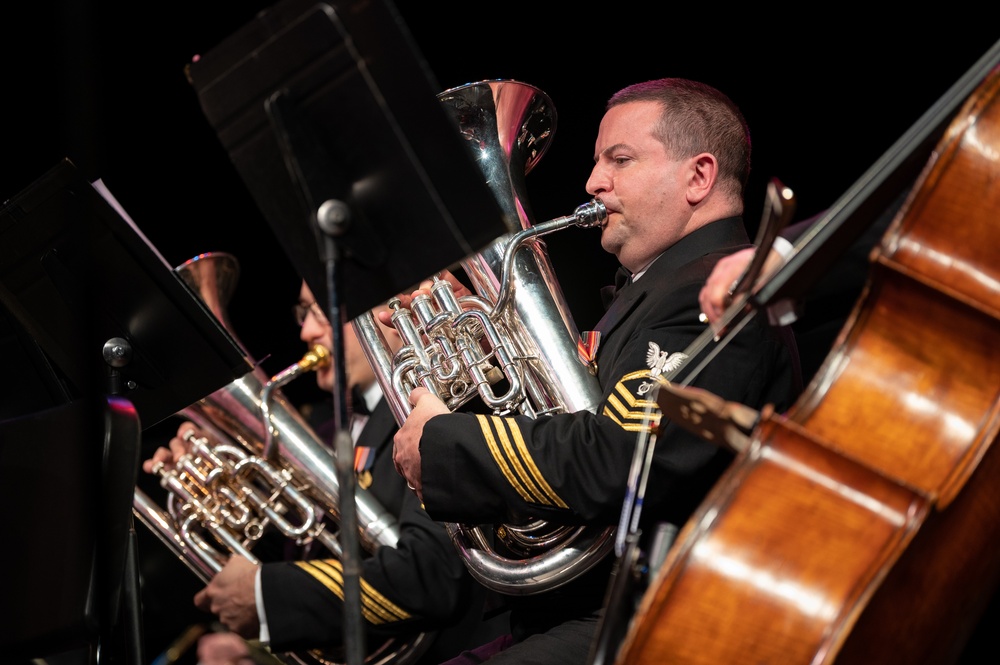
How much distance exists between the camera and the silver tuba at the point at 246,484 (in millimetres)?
2906

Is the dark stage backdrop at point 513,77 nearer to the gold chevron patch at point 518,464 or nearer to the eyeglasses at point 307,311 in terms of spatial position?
the eyeglasses at point 307,311

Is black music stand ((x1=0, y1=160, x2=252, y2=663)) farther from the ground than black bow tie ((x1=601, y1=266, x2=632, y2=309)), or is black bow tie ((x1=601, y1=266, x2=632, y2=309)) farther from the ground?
black music stand ((x1=0, y1=160, x2=252, y2=663))

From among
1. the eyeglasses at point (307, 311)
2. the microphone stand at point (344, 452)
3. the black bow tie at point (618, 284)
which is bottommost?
the eyeglasses at point (307, 311)

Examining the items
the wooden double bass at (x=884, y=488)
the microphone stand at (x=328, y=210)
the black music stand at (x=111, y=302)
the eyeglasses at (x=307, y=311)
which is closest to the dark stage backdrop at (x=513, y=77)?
the black music stand at (x=111, y=302)

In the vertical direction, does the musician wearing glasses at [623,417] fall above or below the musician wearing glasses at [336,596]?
above

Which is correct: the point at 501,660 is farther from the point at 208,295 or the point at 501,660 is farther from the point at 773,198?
the point at 208,295

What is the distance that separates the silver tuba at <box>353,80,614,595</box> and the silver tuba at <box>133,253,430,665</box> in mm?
646

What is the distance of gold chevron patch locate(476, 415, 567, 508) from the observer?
6.09 feet

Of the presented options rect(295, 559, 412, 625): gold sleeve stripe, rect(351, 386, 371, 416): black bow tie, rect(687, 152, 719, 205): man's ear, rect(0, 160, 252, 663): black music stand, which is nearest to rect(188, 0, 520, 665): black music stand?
Answer: rect(0, 160, 252, 663): black music stand

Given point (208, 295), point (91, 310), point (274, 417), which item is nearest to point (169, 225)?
point (208, 295)

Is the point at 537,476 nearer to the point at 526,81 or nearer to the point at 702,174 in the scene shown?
the point at 702,174

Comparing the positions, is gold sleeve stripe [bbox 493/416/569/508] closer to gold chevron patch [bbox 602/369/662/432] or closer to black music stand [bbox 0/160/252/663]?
gold chevron patch [bbox 602/369/662/432]

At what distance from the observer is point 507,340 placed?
7.17ft

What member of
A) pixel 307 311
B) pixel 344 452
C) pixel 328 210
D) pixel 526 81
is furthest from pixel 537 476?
pixel 307 311
